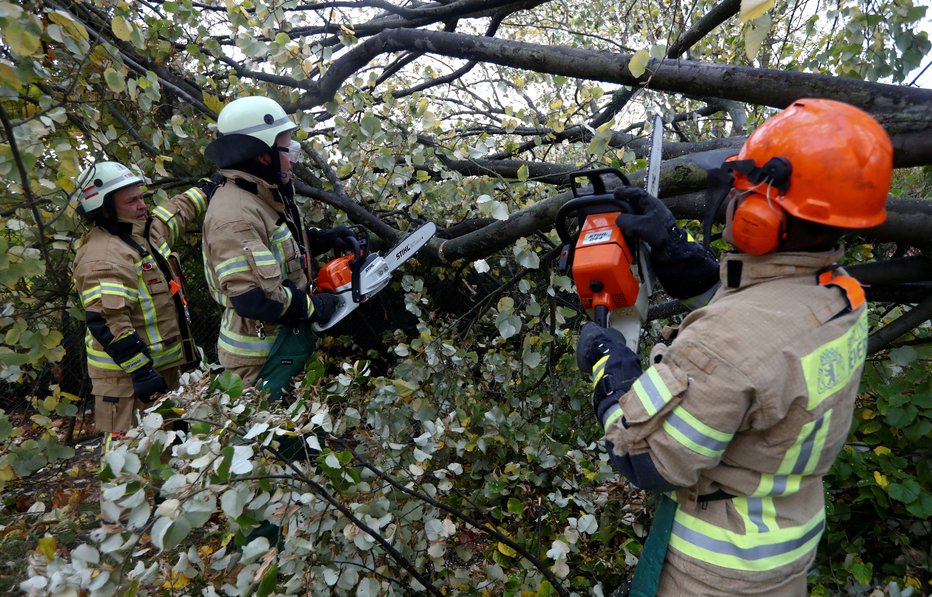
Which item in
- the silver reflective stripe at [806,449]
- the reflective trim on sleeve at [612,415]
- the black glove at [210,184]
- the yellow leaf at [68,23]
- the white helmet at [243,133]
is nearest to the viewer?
the silver reflective stripe at [806,449]

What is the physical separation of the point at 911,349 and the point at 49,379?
22.7ft

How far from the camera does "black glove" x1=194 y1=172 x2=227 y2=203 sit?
307 cm

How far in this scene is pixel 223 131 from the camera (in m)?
2.82

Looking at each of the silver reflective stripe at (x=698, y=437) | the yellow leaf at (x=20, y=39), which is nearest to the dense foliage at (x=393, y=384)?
the yellow leaf at (x=20, y=39)

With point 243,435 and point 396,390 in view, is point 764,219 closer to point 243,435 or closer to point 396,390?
point 243,435

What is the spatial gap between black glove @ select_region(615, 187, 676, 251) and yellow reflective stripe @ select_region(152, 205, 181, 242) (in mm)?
2758

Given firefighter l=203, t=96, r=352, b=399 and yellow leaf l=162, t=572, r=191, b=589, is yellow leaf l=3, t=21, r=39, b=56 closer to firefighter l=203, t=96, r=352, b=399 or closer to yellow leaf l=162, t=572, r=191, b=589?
firefighter l=203, t=96, r=352, b=399

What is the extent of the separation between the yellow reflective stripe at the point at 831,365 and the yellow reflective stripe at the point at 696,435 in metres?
0.20

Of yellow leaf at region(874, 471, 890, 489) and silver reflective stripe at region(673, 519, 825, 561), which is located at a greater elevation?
silver reflective stripe at region(673, 519, 825, 561)

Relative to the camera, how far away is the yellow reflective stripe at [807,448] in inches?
48.6

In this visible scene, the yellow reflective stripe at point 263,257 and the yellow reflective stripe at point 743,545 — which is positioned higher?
the yellow reflective stripe at point 263,257

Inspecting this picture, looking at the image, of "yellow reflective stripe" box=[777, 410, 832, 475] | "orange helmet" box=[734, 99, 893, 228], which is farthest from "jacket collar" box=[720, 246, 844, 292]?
"yellow reflective stripe" box=[777, 410, 832, 475]

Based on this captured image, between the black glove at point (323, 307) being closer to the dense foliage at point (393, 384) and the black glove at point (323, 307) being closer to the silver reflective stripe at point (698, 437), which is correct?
the dense foliage at point (393, 384)

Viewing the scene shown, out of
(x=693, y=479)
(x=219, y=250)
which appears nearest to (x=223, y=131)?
(x=219, y=250)
